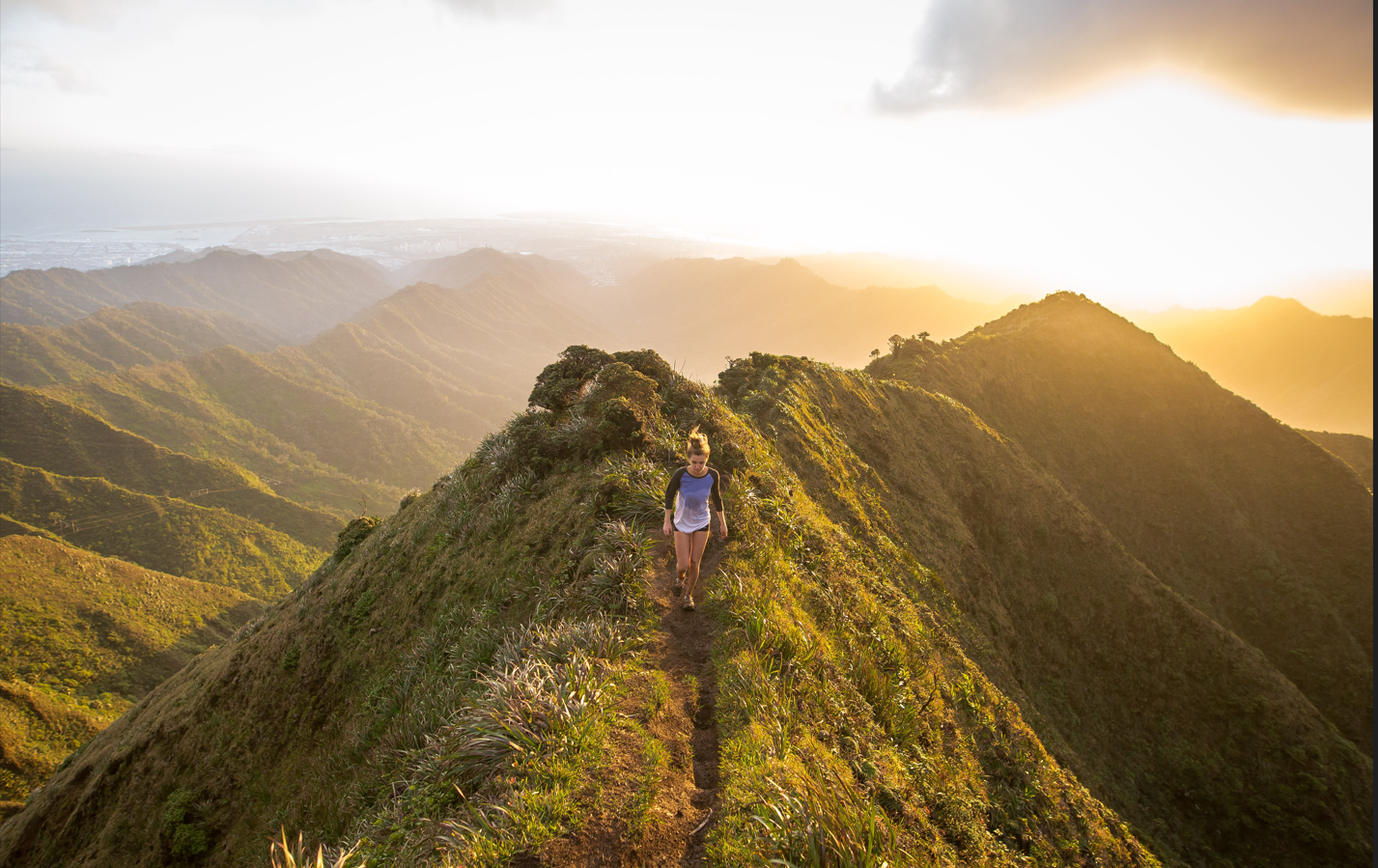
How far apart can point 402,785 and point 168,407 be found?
15533cm

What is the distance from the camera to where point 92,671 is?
144 feet

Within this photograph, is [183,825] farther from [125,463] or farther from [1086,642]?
[125,463]

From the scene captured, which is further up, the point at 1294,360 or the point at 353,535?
the point at 1294,360

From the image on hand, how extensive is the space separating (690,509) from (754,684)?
2.33 metres

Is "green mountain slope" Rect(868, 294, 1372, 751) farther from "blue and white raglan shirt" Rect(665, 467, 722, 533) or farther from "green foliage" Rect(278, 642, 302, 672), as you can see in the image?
"green foliage" Rect(278, 642, 302, 672)

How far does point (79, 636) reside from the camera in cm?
4575

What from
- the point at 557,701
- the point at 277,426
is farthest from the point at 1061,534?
the point at 277,426

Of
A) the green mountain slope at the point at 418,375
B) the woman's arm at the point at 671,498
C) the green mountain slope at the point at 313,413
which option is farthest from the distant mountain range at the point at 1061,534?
the green mountain slope at the point at 418,375

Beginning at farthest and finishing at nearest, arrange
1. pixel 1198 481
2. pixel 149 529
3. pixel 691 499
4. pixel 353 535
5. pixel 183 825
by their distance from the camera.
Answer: pixel 149 529, pixel 1198 481, pixel 353 535, pixel 183 825, pixel 691 499

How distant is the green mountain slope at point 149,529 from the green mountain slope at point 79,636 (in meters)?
11.6

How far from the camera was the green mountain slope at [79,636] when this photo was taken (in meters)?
34.3

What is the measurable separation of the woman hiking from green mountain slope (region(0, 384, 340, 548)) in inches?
3745

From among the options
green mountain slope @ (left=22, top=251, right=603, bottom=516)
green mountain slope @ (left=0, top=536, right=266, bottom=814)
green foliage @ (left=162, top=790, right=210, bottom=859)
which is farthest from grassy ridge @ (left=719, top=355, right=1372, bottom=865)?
green mountain slope @ (left=22, top=251, right=603, bottom=516)

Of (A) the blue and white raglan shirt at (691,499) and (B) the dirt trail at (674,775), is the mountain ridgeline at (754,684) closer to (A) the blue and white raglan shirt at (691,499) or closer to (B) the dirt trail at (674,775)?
(B) the dirt trail at (674,775)
